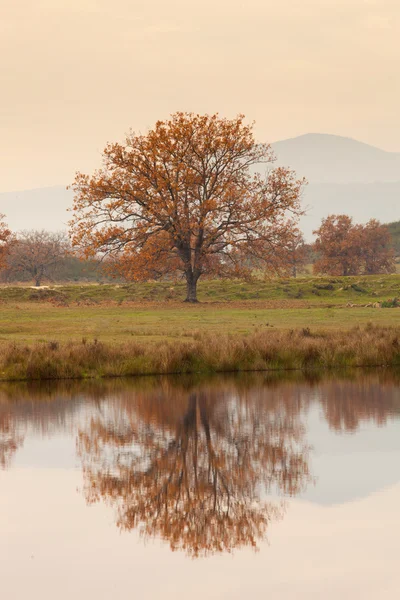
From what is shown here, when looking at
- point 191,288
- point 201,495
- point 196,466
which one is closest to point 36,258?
point 191,288

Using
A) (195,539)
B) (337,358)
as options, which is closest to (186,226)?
(337,358)

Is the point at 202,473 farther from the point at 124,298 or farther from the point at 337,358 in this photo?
the point at 124,298

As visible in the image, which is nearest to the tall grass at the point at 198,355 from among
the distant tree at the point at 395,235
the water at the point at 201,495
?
the water at the point at 201,495

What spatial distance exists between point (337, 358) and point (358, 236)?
6863cm

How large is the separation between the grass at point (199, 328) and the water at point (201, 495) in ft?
14.2

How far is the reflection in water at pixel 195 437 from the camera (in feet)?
42.4

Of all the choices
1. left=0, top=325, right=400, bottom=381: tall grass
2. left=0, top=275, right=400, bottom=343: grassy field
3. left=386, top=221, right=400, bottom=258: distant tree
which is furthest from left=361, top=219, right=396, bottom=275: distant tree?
left=0, top=325, right=400, bottom=381: tall grass

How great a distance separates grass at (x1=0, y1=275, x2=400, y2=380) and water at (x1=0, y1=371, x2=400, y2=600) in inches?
170

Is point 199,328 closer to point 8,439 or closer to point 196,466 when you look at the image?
point 8,439

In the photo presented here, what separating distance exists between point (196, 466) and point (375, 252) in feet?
283

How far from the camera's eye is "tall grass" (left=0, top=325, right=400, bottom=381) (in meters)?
27.7

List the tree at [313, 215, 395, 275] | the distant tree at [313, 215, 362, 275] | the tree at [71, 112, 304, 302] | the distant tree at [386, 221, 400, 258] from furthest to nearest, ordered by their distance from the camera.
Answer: the distant tree at [386, 221, 400, 258] → the tree at [313, 215, 395, 275] → the distant tree at [313, 215, 362, 275] → the tree at [71, 112, 304, 302]

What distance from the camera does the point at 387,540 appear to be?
11.5 meters

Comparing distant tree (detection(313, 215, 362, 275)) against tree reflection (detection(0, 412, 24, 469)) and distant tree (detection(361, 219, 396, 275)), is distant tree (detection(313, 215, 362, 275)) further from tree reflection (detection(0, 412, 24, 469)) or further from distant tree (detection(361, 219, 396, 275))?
tree reflection (detection(0, 412, 24, 469))
